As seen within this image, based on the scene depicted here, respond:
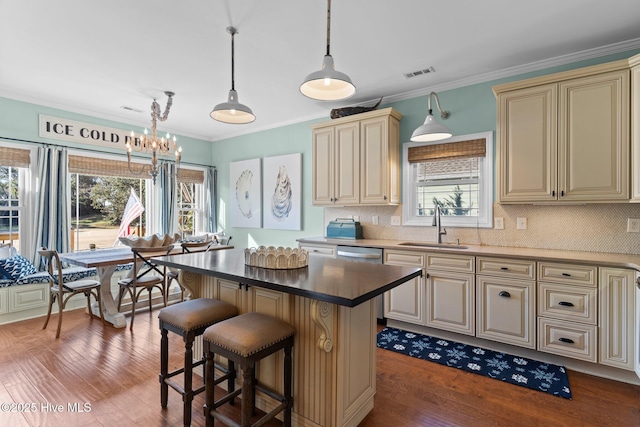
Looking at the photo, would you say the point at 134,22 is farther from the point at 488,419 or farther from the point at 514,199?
the point at 488,419

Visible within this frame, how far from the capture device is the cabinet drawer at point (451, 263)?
297 cm

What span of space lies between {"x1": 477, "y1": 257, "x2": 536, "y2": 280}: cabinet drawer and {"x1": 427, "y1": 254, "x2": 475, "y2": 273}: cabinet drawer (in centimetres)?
8

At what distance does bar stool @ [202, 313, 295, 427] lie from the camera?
1.58 meters

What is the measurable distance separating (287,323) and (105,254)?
116 inches

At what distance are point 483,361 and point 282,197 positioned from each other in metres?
3.44

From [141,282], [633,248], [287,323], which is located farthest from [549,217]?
[141,282]

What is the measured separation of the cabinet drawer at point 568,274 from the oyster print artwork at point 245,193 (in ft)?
13.1

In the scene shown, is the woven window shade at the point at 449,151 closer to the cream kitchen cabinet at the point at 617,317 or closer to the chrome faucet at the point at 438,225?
the chrome faucet at the point at 438,225

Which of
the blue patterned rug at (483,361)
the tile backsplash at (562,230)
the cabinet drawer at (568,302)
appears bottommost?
the blue patterned rug at (483,361)

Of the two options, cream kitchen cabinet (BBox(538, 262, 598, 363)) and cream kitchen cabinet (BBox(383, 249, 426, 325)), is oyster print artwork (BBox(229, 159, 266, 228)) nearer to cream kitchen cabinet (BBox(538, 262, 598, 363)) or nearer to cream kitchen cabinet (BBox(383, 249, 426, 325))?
cream kitchen cabinet (BBox(383, 249, 426, 325))

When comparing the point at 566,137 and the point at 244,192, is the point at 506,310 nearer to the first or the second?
the point at 566,137

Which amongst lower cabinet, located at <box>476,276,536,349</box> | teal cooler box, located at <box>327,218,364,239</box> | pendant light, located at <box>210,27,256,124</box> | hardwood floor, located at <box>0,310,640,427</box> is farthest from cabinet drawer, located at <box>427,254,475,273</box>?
pendant light, located at <box>210,27,256,124</box>

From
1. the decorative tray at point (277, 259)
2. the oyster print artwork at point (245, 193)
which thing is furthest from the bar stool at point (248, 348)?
the oyster print artwork at point (245, 193)

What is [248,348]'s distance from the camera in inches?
61.8
